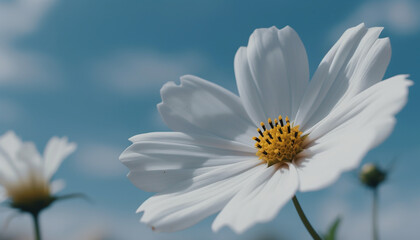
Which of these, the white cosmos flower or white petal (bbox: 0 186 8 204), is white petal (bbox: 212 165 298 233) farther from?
white petal (bbox: 0 186 8 204)

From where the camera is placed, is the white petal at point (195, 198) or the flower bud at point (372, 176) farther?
the flower bud at point (372, 176)

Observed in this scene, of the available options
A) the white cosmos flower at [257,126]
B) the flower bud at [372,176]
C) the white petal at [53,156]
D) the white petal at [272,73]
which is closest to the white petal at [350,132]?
the white cosmos flower at [257,126]

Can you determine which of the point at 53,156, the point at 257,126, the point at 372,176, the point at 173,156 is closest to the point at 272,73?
the point at 257,126

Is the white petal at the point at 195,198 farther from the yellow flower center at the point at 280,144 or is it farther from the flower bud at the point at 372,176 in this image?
the flower bud at the point at 372,176

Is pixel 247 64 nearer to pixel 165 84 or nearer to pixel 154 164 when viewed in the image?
pixel 165 84

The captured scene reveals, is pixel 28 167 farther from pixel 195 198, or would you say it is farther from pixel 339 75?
pixel 339 75

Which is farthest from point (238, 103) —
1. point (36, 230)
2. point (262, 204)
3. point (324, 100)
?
point (36, 230)
